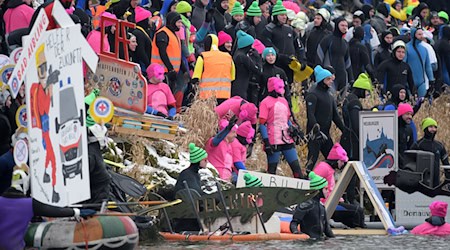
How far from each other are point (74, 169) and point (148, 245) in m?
4.31

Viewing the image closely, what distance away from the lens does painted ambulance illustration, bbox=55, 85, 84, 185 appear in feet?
60.6

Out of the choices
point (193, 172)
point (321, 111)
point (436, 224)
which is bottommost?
point (436, 224)

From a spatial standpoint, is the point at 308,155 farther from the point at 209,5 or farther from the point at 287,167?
the point at 209,5

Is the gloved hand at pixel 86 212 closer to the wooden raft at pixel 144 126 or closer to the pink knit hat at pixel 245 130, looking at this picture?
the wooden raft at pixel 144 126

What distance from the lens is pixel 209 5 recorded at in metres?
31.5

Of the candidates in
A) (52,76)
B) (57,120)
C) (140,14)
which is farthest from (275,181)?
(52,76)

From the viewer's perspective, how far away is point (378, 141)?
2741 centimetres

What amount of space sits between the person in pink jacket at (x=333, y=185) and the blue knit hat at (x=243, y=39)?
239 cm

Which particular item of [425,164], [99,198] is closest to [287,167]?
[425,164]

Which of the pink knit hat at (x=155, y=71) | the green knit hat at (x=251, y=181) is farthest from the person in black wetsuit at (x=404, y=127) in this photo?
the green knit hat at (x=251, y=181)

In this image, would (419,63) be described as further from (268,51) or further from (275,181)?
(275,181)

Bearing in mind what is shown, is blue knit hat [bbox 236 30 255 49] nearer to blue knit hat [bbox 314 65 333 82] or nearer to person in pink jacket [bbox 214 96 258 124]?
blue knit hat [bbox 314 65 333 82]

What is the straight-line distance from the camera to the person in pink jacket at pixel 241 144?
26.4 meters

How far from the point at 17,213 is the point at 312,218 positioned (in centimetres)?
594
